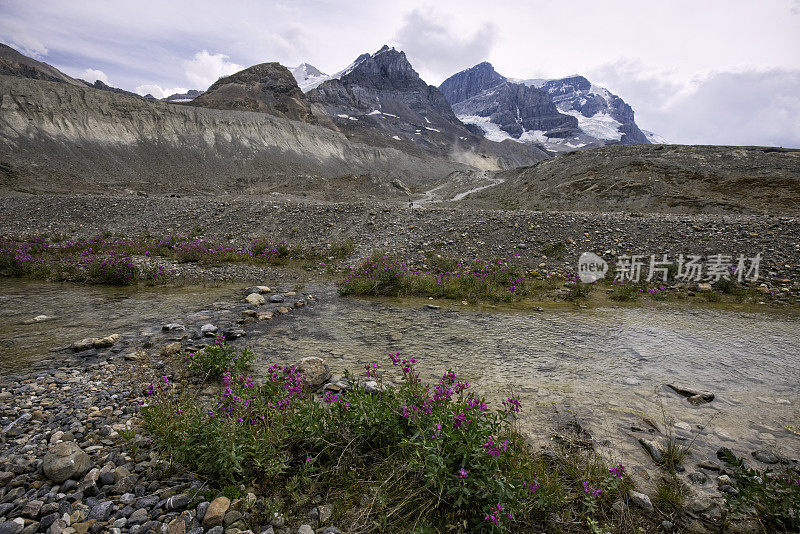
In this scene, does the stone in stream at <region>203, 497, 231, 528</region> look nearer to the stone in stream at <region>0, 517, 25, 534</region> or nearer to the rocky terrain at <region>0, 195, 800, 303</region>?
the stone in stream at <region>0, 517, 25, 534</region>

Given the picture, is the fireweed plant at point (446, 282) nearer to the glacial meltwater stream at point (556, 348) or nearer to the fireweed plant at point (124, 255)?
the glacial meltwater stream at point (556, 348)

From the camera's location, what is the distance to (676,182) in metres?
28.6

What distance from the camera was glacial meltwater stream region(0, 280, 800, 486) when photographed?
15.5ft

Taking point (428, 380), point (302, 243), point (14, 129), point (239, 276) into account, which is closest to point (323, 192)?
point (302, 243)

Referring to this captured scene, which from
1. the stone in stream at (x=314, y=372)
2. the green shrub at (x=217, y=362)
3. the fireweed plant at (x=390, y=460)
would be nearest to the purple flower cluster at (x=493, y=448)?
the fireweed plant at (x=390, y=460)

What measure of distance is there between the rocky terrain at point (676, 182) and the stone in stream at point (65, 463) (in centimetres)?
3236

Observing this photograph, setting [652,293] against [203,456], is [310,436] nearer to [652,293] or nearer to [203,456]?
[203,456]

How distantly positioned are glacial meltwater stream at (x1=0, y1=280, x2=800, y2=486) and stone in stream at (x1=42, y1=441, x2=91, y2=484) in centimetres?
287

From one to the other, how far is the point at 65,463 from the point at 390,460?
3010 mm

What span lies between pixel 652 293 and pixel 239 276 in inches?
554

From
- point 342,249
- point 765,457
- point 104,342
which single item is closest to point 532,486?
point 765,457

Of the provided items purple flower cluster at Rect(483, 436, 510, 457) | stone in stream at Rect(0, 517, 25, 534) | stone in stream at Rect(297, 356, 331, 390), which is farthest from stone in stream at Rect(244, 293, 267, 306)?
purple flower cluster at Rect(483, 436, 510, 457)

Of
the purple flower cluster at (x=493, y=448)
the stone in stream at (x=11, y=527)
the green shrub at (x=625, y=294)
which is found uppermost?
the green shrub at (x=625, y=294)

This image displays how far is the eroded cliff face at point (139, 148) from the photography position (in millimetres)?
42250
